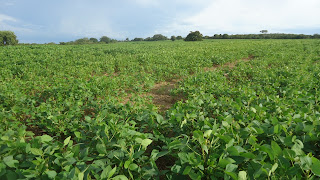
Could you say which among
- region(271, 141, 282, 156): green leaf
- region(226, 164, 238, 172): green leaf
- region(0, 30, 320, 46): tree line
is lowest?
region(226, 164, 238, 172): green leaf

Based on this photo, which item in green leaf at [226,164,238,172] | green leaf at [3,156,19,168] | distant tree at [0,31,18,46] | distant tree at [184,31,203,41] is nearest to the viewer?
green leaf at [226,164,238,172]

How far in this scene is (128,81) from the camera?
23.4ft

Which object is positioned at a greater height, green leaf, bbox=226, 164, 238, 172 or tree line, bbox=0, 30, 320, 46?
tree line, bbox=0, 30, 320, 46

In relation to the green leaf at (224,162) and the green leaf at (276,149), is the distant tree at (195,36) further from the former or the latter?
the green leaf at (224,162)

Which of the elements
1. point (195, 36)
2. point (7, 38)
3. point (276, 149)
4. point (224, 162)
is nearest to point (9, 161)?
point (224, 162)

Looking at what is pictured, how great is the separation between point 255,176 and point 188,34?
224 feet

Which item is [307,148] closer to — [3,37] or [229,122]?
[229,122]

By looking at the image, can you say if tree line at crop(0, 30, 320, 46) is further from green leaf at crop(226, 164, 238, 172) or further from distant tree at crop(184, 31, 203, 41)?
green leaf at crop(226, 164, 238, 172)

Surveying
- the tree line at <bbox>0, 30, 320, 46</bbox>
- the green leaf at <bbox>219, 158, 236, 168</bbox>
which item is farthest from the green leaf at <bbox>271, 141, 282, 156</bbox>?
the tree line at <bbox>0, 30, 320, 46</bbox>

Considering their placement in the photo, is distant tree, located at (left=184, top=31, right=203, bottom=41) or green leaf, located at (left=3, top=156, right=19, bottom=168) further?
distant tree, located at (left=184, top=31, right=203, bottom=41)

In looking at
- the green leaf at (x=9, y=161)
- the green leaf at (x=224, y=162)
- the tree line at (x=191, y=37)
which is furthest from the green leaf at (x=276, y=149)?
the tree line at (x=191, y=37)

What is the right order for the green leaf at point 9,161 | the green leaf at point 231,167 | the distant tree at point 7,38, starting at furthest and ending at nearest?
the distant tree at point 7,38 → the green leaf at point 9,161 → the green leaf at point 231,167

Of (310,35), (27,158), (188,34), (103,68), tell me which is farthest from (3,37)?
(310,35)

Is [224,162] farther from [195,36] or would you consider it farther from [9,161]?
[195,36]
